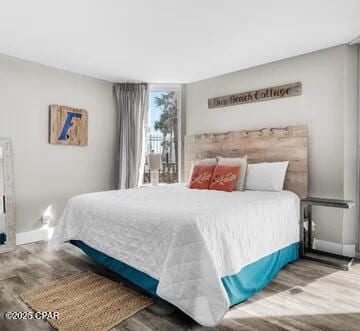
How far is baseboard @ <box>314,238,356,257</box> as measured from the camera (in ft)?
10.0

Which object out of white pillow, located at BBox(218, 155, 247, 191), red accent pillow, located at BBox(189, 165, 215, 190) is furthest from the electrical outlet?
white pillow, located at BBox(218, 155, 247, 191)

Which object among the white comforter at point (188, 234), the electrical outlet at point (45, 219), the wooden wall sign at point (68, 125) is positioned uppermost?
the wooden wall sign at point (68, 125)

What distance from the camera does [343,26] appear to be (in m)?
2.66

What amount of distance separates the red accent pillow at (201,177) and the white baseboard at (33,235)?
6.95ft

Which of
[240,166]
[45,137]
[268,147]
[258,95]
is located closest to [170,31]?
[258,95]

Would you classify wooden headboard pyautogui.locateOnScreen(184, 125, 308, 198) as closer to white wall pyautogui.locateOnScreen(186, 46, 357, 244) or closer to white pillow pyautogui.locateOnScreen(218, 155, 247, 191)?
white wall pyautogui.locateOnScreen(186, 46, 357, 244)

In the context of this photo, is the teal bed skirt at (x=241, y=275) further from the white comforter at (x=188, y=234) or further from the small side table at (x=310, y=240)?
the small side table at (x=310, y=240)

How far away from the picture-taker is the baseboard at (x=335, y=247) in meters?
3.06

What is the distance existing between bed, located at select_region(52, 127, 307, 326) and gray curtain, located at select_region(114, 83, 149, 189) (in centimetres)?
145

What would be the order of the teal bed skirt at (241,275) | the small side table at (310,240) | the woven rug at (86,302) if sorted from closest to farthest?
the woven rug at (86,302) < the teal bed skirt at (241,275) < the small side table at (310,240)

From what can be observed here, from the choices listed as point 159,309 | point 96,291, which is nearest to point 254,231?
point 159,309

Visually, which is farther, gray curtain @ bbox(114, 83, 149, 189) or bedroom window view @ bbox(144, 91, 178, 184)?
bedroom window view @ bbox(144, 91, 178, 184)

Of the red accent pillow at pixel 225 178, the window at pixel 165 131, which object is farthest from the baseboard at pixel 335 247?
the window at pixel 165 131

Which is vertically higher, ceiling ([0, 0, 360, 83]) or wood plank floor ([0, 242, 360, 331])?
ceiling ([0, 0, 360, 83])
